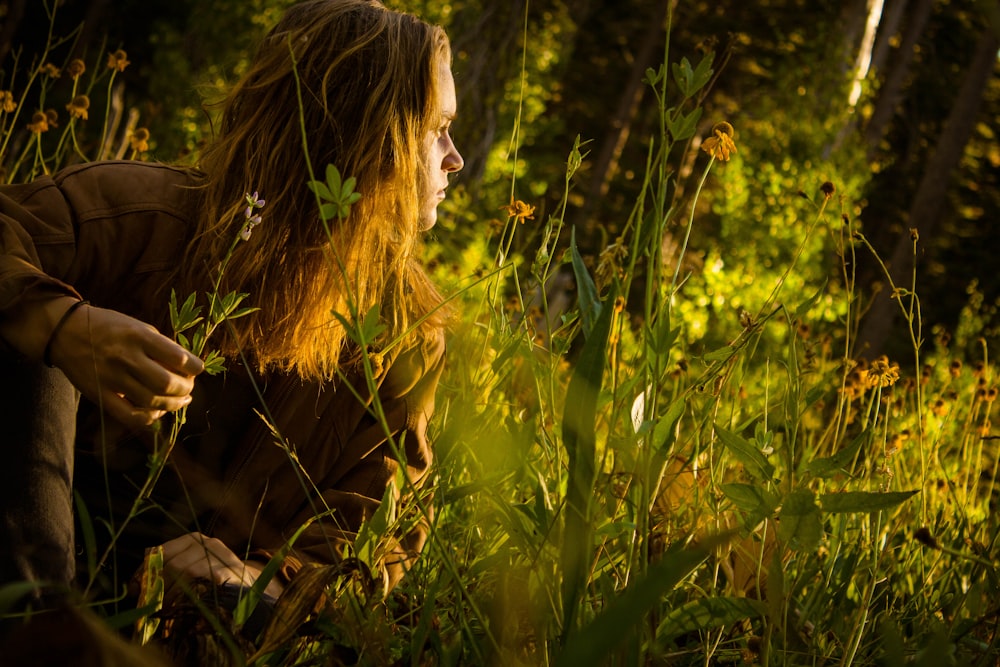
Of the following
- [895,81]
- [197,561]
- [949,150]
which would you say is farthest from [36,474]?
[895,81]

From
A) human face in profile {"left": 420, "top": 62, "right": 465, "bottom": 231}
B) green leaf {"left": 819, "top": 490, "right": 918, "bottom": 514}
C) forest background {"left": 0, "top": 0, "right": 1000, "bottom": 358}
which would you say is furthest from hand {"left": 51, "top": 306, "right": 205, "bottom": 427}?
forest background {"left": 0, "top": 0, "right": 1000, "bottom": 358}

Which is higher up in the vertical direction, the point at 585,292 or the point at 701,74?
the point at 701,74

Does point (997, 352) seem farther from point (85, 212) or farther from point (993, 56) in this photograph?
point (85, 212)

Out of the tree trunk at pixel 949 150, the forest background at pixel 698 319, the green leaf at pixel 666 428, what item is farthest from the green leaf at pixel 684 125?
the tree trunk at pixel 949 150

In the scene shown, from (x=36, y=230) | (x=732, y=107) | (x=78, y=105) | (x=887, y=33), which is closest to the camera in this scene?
(x=36, y=230)

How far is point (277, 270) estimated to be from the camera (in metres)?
1.49

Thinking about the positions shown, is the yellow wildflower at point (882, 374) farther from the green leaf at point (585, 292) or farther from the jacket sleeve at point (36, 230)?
the jacket sleeve at point (36, 230)

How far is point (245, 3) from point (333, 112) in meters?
8.93

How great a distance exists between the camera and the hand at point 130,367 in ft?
3.03

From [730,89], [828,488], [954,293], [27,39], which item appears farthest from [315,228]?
[730,89]

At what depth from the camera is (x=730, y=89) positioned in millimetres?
17219

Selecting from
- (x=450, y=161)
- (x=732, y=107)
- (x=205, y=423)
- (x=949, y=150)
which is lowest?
(x=732, y=107)

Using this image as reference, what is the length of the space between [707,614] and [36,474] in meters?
0.72

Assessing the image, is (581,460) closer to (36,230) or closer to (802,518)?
(802,518)
